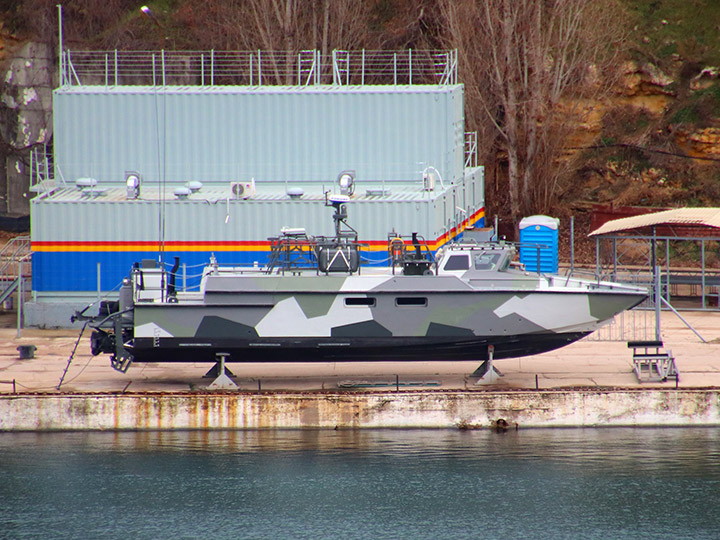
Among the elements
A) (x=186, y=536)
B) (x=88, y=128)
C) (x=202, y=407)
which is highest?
(x=88, y=128)

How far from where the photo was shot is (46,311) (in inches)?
1006

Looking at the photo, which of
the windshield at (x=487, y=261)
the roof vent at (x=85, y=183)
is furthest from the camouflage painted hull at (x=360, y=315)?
the roof vent at (x=85, y=183)

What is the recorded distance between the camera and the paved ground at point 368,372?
63.0 ft

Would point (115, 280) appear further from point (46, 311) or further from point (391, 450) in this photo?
point (391, 450)

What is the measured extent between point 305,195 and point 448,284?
9334 mm

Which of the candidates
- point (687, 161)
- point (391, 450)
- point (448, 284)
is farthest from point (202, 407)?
point (687, 161)

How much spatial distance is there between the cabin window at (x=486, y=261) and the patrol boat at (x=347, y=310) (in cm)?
2

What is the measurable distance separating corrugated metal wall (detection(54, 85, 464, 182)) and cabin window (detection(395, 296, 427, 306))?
1037cm

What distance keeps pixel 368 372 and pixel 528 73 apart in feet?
66.3

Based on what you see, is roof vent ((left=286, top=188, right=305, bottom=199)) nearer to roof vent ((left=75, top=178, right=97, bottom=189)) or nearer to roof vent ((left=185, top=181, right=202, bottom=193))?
roof vent ((left=185, top=181, right=202, bottom=193))

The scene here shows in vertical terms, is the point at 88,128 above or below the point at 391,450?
above

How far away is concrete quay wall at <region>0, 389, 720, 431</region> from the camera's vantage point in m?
18.2

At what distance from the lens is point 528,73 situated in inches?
1486

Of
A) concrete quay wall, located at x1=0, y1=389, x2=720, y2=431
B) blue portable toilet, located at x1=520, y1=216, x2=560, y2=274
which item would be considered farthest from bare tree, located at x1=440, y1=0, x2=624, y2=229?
concrete quay wall, located at x1=0, y1=389, x2=720, y2=431
